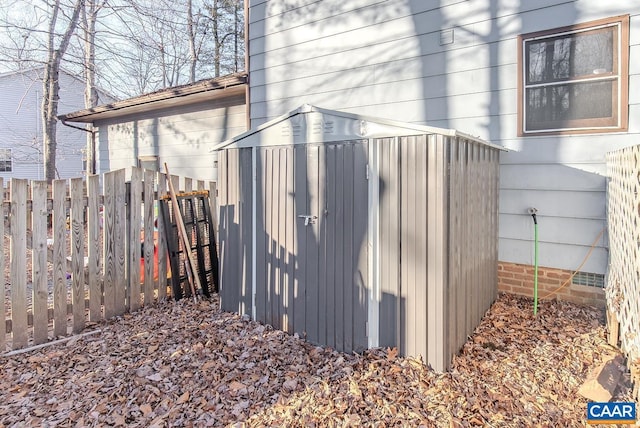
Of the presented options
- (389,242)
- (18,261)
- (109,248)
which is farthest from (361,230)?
(18,261)

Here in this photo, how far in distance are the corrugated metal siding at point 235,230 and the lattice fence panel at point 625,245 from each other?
331 cm

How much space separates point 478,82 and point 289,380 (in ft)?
13.3

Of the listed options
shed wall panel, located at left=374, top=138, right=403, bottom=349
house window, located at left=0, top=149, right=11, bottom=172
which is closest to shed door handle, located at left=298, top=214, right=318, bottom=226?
shed wall panel, located at left=374, top=138, right=403, bottom=349

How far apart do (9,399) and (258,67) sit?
5809mm

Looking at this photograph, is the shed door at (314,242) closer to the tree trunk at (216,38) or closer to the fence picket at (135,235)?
the fence picket at (135,235)

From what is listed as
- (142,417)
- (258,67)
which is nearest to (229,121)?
(258,67)

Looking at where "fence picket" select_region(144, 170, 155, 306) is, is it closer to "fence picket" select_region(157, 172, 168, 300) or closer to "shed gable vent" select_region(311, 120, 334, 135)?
"fence picket" select_region(157, 172, 168, 300)

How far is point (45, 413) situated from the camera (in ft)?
9.22

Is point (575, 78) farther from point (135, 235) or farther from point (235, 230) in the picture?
point (135, 235)

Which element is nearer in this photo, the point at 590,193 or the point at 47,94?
the point at 590,193

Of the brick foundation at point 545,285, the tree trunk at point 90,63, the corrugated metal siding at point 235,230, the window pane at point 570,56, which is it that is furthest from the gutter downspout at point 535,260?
the tree trunk at point 90,63

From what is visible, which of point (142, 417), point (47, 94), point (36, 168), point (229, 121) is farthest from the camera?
point (36, 168)

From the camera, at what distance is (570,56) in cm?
440

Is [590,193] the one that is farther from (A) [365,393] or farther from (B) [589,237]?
(A) [365,393]
